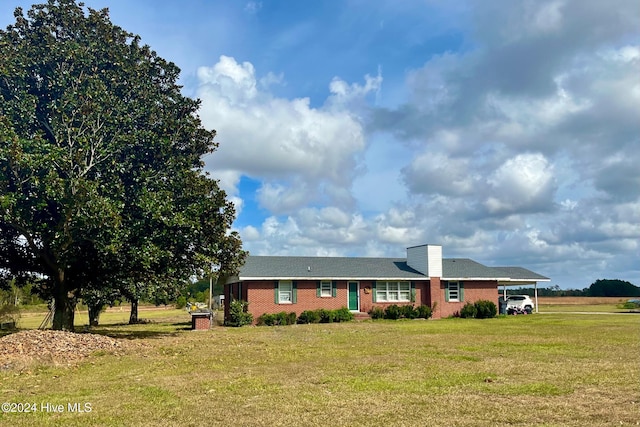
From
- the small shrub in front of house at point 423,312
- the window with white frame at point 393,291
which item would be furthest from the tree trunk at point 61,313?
the small shrub in front of house at point 423,312

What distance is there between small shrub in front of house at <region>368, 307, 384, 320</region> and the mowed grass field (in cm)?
1637

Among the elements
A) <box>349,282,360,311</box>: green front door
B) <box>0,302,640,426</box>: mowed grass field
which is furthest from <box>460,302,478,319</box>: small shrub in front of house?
<box>0,302,640,426</box>: mowed grass field

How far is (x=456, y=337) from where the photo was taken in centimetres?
2116

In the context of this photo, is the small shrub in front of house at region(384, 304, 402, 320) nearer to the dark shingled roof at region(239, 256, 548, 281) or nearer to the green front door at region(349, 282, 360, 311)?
the green front door at region(349, 282, 360, 311)

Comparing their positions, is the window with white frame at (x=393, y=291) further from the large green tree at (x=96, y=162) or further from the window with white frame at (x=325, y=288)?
the large green tree at (x=96, y=162)

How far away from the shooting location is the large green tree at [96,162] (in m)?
17.7

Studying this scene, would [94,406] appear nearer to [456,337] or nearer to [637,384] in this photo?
[637,384]

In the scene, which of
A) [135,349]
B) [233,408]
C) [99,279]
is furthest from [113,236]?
[233,408]

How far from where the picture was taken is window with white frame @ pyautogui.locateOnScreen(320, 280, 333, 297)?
3447cm

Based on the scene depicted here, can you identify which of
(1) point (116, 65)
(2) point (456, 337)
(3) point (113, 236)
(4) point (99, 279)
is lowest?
(2) point (456, 337)

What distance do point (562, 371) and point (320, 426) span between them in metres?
7.10

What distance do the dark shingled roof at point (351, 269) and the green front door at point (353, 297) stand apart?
68 centimetres

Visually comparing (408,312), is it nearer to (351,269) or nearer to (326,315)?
(351,269)

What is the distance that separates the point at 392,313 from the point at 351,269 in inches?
162
